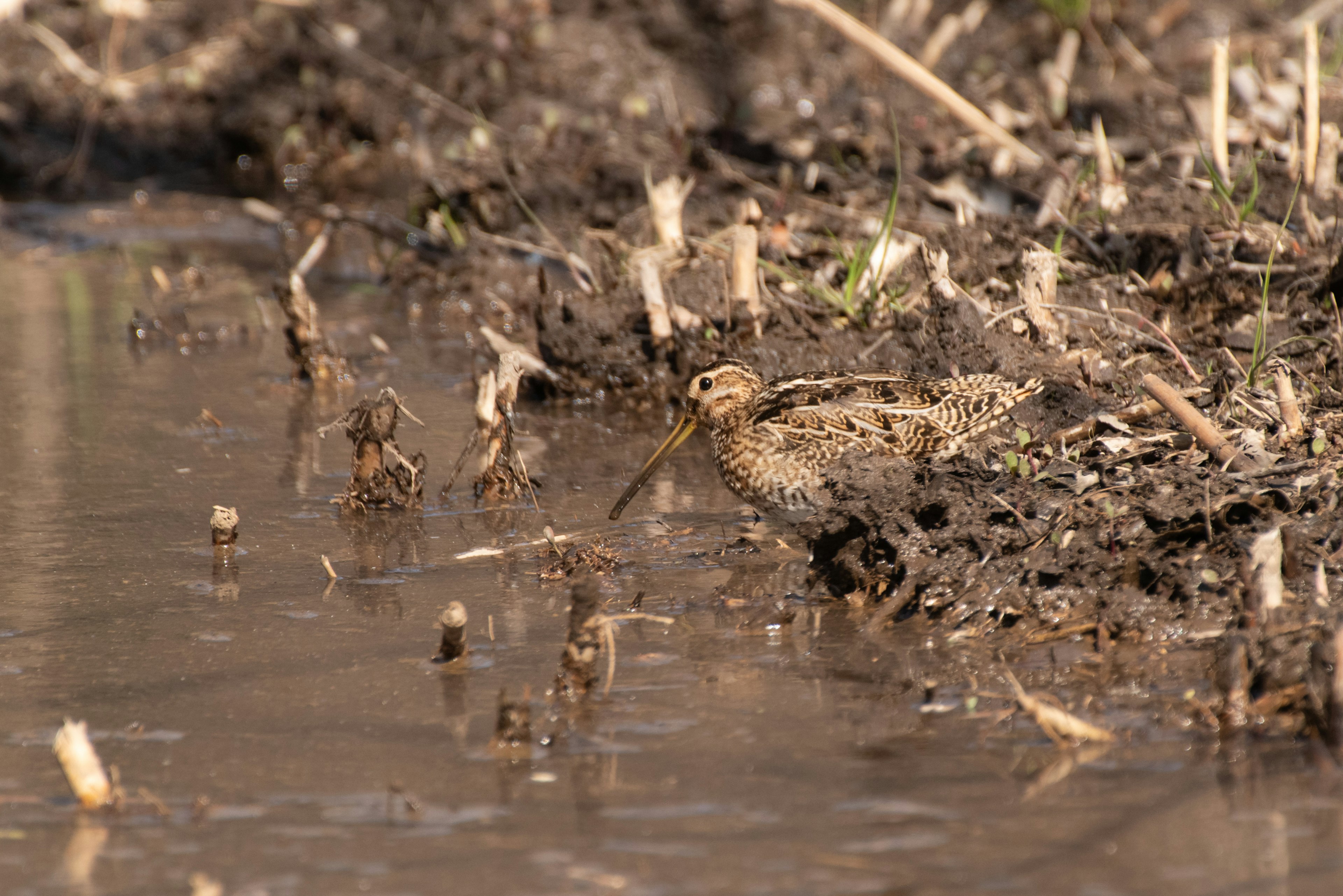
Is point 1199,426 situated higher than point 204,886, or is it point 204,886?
point 1199,426

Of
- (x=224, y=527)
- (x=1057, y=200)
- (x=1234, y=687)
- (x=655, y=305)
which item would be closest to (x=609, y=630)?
(x=1234, y=687)

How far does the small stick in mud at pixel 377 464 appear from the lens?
545cm

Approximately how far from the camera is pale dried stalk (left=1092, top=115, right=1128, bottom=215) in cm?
727

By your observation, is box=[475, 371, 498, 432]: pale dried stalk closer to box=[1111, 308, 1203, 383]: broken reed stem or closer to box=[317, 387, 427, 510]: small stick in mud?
box=[317, 387, 427, 510]: small stick in mud

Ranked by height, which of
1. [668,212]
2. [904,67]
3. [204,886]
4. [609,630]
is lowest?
[204,886]

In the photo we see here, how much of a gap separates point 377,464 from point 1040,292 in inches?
107

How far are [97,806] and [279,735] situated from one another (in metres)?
0.50

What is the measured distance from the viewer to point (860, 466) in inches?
186

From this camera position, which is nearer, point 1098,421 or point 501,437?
point 1098,421

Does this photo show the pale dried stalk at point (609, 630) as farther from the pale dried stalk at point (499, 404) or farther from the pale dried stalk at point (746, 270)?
the pale dried stalk at point (746, 270)

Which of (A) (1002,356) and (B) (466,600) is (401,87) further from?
(B) (466,600)

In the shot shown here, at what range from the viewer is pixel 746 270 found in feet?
22.3

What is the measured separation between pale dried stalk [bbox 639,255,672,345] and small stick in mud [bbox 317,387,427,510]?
5.64ft

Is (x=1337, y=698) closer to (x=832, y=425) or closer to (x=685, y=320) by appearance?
(x=832, y=425)
